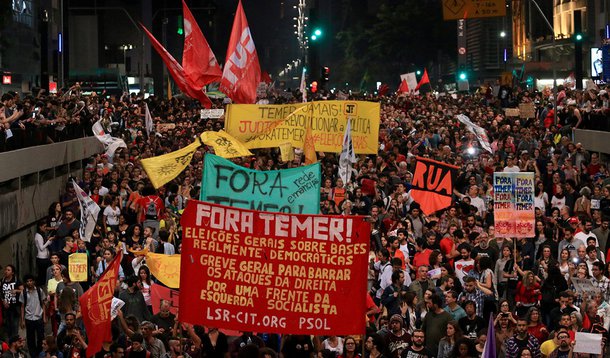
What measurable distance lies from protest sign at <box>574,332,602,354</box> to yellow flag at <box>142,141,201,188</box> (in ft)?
29.3

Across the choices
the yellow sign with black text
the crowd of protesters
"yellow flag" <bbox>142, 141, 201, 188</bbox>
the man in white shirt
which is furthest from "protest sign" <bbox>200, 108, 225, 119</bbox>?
the yellow sign with black text

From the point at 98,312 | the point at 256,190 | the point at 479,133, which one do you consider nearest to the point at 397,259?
the point at 256,190

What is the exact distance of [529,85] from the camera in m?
70.5

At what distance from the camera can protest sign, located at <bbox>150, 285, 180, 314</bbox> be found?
575 inches

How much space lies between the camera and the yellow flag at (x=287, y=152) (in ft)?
80.7

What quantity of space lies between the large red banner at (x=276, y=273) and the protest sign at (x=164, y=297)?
3.43m

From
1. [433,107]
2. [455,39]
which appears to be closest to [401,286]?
[433,107]

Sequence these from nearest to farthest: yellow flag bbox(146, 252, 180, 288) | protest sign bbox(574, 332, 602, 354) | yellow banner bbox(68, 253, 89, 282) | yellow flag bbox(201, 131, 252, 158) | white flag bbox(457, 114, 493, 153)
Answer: protest sign bbox(574, 332, 602, 354) < yellow flag bbox(146, 252, 180, 288) < yellow banner bbox(68, 253, 89, 282) < yellow flag bbox(201, 131, 252, 158) < white flag bbox(457, 114, 493, 153)

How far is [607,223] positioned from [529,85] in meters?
52.4

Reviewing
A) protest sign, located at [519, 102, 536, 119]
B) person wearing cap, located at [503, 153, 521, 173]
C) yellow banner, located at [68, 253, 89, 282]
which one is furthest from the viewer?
protest sign, located at [519, 102, 536, 119]

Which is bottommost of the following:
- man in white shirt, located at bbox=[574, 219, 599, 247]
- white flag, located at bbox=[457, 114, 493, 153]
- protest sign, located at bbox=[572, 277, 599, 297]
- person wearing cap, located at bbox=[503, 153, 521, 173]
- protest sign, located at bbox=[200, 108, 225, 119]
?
protest sign, located at bbox=[572, 277, 599, 297]

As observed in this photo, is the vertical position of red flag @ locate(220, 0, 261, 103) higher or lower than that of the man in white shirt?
higher

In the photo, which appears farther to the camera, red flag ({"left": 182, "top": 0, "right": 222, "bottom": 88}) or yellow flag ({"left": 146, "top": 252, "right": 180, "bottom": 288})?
red flag ({"left": 182, "top": 0, "right": 222, "bottom": 88})

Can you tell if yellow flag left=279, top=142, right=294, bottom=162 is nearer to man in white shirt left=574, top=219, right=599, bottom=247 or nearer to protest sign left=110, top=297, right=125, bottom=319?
man in white shirt left=574, top=219, right=599, bottom=247
